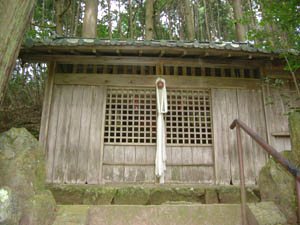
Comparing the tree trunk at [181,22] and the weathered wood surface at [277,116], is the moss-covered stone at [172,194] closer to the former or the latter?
the weathered wood surface at [277,116]

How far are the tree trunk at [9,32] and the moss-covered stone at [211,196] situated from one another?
460cm

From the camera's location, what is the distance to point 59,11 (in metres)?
10.7

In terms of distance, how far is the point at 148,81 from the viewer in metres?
6.12

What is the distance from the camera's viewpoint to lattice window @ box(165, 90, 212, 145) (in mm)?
6059

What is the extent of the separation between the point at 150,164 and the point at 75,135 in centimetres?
203

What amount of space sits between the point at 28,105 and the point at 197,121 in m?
8.45

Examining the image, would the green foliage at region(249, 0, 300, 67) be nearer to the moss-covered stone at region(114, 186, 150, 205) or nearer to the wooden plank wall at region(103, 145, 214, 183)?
the wooden plank wall at region(103, 145, 214, 183)

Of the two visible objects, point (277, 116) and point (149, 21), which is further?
point (149, 21)

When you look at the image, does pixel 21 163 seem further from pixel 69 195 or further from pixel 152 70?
pixel 152 70

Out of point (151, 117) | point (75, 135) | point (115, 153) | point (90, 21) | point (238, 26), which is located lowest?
point (115, 153)

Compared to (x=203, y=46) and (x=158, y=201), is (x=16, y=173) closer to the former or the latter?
(x=158, y=201)

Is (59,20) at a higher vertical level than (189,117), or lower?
higher

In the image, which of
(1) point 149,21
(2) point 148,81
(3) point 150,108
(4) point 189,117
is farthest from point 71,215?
(1) point 149,21

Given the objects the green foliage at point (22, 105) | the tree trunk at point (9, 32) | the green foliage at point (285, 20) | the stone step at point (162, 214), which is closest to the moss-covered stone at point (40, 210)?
the stone step at point (162, 214)
